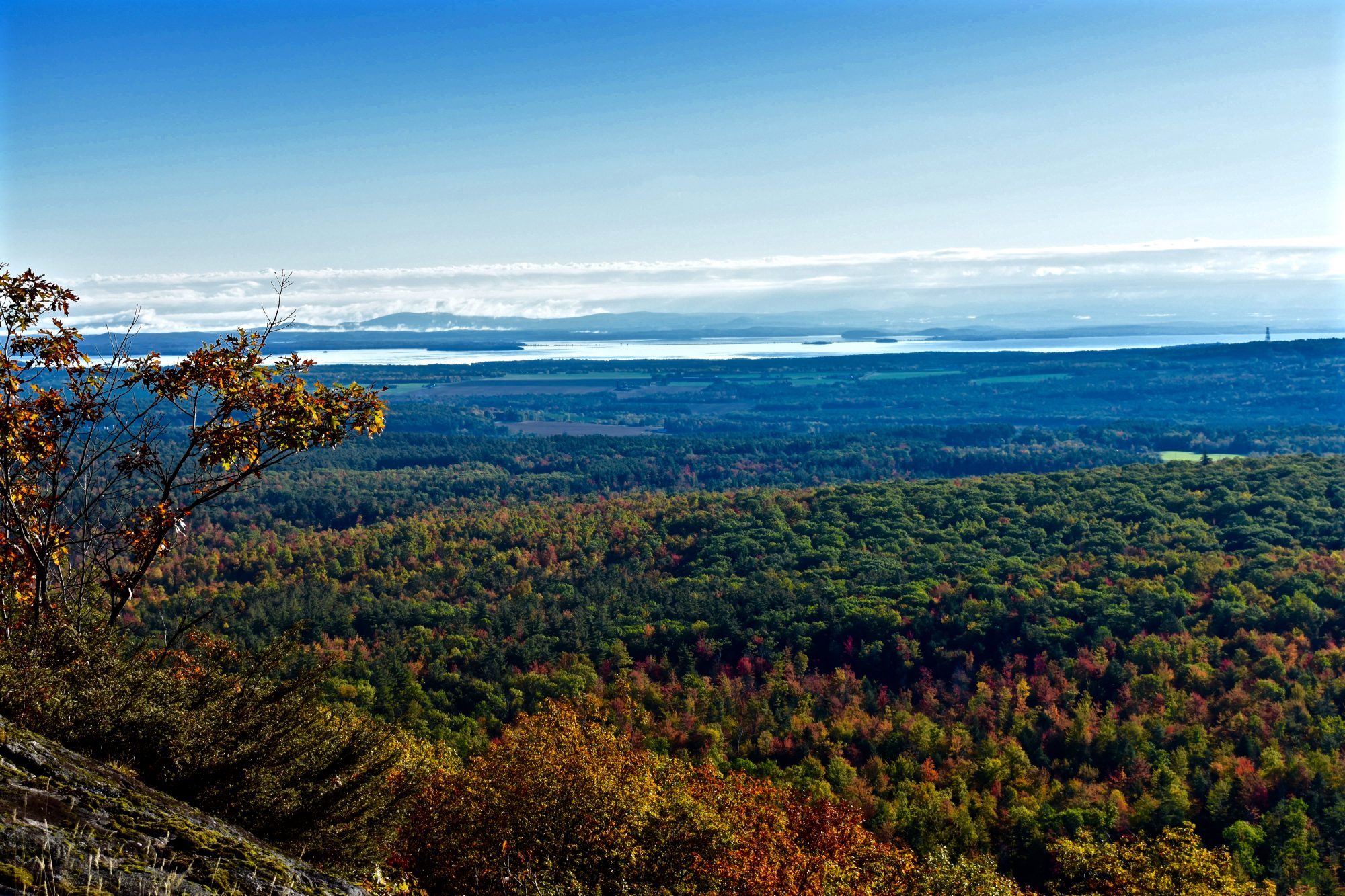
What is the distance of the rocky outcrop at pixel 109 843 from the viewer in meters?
8.95

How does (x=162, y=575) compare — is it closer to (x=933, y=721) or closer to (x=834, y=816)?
(x=933, y=721)

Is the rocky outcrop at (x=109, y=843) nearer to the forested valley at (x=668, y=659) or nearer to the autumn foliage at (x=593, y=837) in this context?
the forested valley at (x=668, y=659)

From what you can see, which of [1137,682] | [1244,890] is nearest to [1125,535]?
[1137,682]

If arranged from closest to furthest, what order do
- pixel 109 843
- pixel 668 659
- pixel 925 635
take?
pixel 109 843
pixel 668 659
pixel 925 635

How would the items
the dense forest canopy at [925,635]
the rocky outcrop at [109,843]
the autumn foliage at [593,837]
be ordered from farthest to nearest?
the dense forest canopy at [925,635], the autumn foliage at [593,837], the rocky outcrop at [109,843]

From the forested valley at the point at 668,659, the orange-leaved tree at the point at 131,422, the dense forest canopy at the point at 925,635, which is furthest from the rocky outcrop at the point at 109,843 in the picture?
the dense forest canopy at the point at 925,635

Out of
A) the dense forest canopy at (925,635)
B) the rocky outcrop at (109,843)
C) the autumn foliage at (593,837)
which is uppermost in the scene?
the rocky outcrop at (109,843)

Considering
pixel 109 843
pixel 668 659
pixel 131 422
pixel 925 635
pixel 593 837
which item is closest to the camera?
pixel 109 843

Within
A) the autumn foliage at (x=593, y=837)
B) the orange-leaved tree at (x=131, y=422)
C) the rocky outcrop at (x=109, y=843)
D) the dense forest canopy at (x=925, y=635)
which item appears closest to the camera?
the rocky outcrop at (x=109, y=843)

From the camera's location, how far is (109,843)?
1015 cm

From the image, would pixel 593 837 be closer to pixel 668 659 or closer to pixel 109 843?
pixel 109 843

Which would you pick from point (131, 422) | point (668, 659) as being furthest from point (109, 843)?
point (668, 659)

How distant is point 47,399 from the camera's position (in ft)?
54.2

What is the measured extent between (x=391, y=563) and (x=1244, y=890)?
Answer: 337 ft
